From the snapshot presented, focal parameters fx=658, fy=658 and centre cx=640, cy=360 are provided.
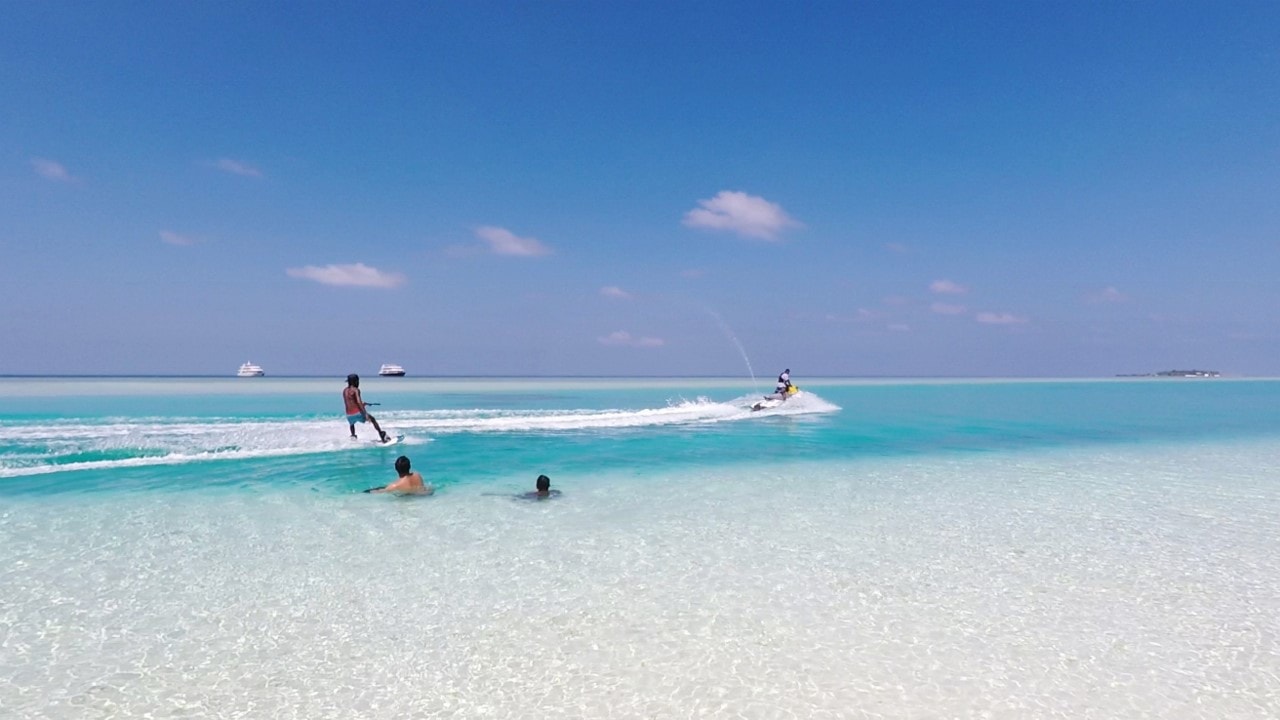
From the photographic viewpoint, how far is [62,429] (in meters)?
23.6

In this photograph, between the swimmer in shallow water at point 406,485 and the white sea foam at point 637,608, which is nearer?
the white sea foam at point 637,608

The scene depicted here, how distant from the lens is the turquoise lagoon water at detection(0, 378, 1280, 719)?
5.13 meters

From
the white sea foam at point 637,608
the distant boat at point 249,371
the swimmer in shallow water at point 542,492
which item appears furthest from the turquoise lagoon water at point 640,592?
the distant boat at point 249,371

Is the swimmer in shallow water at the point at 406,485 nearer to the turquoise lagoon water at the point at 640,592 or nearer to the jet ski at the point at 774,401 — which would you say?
the turquoise lagoon water at the point at 640,592

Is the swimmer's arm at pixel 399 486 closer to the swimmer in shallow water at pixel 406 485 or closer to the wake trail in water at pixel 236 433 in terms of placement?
the swimmer in shallow water at pixel 406 485

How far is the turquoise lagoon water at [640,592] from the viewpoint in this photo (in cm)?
513

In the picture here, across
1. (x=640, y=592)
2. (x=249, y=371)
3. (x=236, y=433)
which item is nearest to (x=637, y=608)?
(x=640, y=592)

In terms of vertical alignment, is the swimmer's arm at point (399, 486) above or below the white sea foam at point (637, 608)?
above

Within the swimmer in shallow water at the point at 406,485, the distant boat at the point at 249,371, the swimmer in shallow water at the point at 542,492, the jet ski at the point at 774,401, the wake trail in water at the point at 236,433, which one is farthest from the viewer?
the distant boat at the point at 249,371

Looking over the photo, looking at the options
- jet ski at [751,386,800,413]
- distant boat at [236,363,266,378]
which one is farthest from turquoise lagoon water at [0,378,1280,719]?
distant boat at [236,363,266,378]

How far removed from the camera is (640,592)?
7.23 meters

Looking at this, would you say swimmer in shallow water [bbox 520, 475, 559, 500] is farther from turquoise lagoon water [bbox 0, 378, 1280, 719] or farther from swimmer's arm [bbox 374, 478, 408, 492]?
swimmer's arm [bbox 374, 478, 408, 492]

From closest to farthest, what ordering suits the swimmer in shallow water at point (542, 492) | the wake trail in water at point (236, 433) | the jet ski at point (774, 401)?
the swimmer in shallow water at point (542, 492) → the wake trail in water at point (236, 433) → the jet ski at point (774, 401)

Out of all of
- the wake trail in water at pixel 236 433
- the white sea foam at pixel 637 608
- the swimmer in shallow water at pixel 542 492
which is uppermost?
the wake trail in water at pixel 236 433
